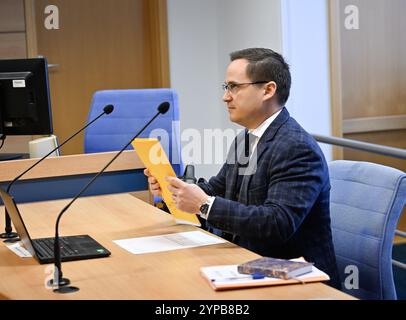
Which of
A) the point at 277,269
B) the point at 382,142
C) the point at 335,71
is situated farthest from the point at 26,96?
the point at 382,142

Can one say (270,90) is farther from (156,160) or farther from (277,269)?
(277,269)

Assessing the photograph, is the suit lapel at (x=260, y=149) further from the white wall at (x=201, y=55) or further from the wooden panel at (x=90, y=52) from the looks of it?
the wooden panel at (x=90, y=52)

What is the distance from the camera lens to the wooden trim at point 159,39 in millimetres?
5516

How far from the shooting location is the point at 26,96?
334 centimetres

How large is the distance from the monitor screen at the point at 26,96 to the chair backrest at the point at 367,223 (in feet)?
4.85

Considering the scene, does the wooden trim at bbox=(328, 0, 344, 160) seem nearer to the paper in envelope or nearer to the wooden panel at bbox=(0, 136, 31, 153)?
the wooden panel at bbox=(0, 136, 31, 153)

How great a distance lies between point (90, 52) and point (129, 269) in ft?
12.1


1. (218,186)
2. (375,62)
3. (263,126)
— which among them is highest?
(375,62)

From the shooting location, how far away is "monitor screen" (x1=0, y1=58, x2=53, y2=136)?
333cm

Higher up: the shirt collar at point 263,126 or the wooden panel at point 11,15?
the wooden panel at point 11,15

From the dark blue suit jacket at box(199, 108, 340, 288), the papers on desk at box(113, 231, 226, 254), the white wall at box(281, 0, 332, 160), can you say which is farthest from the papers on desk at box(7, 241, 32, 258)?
the white wall at box(281, 0, 332, 160)

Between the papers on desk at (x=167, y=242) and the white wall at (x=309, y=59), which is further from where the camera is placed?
the white wall at (x=309, y=59)

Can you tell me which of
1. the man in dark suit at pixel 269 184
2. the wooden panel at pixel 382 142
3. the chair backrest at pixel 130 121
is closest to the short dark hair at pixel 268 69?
the man in dark suit at pixel 269 184
